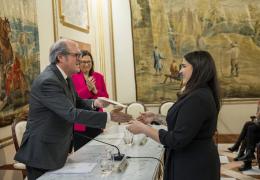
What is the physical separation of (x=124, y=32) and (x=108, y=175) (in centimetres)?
618

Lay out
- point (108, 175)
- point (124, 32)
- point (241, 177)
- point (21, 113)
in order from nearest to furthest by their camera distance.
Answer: point (108, 175)
point (21, 113)
point (241, 177)
point (124, 32)

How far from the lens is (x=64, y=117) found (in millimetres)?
2441

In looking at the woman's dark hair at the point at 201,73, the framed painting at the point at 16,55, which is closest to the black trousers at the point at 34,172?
the woman's dark hair at the point at 201,73

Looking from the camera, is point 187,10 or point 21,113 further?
point 187,10

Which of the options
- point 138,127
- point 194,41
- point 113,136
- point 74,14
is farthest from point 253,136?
point 138,127

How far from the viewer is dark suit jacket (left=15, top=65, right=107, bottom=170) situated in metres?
2.43

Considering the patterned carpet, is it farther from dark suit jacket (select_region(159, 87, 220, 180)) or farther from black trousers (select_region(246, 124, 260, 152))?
dark suit jacket (select_region(159, 87, 220, 180))

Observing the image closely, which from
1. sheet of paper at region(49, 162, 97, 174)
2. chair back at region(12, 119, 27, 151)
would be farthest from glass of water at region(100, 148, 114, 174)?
chair back at region(12, 119, 27, 151)

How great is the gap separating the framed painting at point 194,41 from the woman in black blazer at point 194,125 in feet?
18.4

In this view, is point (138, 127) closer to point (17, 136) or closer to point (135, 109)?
point (17, 136)

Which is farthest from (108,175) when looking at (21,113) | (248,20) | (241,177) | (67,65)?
(248,20)

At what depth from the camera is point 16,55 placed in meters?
4.19

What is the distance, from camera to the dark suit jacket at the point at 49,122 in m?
2.43

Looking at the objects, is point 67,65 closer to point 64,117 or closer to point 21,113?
point 64,117
